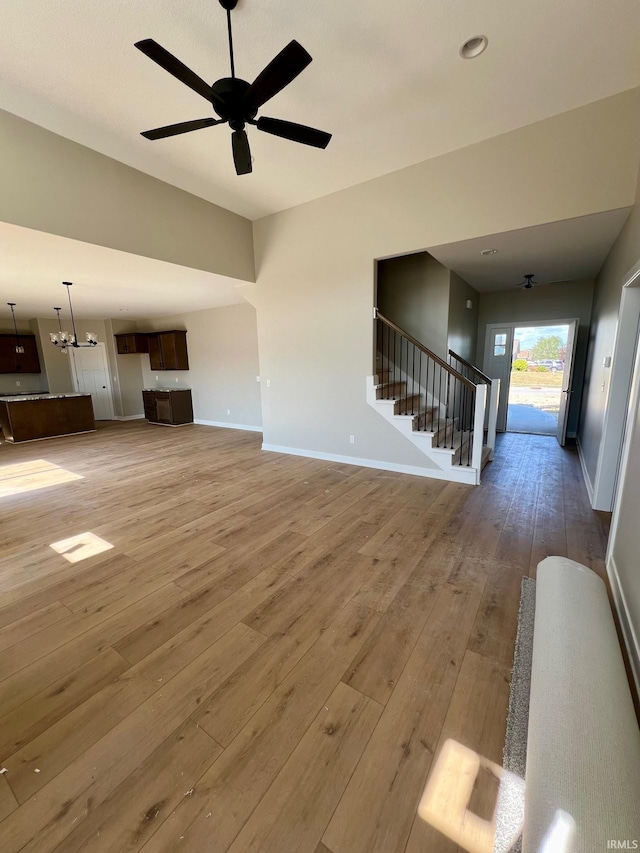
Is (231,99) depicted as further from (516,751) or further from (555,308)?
(555,308)

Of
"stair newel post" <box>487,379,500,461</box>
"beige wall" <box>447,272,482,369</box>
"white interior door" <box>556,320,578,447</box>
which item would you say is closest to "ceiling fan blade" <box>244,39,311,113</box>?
"beige wall" <box>447,272,482,369</box>

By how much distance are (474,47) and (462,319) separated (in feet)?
12.2

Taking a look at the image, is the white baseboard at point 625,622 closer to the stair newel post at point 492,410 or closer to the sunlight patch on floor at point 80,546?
the stair newel post at point 492,410

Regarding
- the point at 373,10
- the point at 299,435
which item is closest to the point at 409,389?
the point at 299,435

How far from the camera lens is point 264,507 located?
137 inches

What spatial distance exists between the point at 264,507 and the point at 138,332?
761cm

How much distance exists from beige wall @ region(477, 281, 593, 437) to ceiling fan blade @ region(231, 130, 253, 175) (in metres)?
5.68

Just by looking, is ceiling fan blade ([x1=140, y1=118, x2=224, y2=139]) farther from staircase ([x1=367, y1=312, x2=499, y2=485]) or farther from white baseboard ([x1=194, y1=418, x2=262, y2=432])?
white baseboard ([x1=194, y1=418, x2=262, y2=432])

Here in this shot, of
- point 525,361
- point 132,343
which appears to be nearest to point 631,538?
point 525,361

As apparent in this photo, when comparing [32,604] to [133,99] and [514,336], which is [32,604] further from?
[514,336]

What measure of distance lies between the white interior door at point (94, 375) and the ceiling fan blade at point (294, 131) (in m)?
8.62

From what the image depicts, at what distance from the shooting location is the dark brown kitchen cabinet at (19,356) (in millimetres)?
7859

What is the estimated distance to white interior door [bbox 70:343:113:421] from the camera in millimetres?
8859

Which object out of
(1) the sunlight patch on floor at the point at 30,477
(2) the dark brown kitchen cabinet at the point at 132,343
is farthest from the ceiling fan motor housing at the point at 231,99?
(2) the dark brown kitchen cabinet at the point at 132,343
